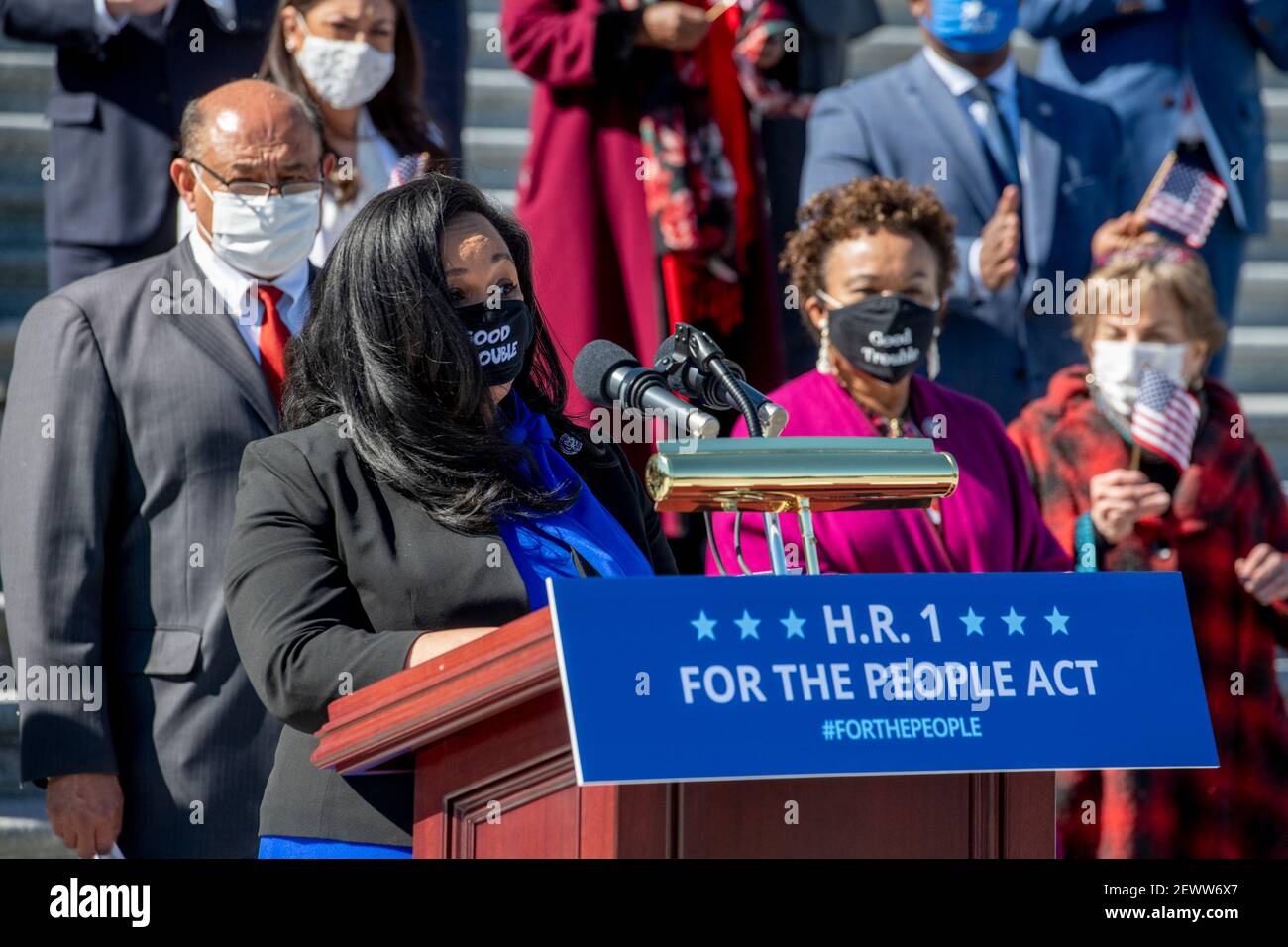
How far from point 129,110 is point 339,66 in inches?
22.4

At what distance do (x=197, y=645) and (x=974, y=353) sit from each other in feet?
8.39

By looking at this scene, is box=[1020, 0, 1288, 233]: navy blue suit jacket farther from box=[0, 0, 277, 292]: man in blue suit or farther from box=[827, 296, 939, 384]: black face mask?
box=[0, 0, 277, 292]: man in blue suit

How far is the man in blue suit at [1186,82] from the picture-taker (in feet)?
19.9

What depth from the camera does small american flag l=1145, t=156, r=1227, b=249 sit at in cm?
598

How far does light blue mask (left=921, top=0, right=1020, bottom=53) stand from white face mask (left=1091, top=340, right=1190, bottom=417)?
3.35 ft

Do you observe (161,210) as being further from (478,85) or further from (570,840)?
(570,840)

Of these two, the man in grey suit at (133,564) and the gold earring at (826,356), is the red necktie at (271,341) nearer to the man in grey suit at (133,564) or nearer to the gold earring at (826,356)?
the man in grey suit at (133,564)

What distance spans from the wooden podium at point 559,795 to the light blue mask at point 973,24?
3.79m

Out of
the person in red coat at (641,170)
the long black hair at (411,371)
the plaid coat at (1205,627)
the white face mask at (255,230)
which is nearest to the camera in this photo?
the long black hair at (411,371)

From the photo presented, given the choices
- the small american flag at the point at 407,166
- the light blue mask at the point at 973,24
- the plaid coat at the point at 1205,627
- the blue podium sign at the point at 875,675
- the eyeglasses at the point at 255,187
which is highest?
the light blue mask at the point at 973,24

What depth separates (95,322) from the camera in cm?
407

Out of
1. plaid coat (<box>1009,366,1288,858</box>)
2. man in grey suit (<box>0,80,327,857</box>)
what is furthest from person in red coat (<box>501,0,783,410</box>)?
man in grey suit (<box>0,80,327,857</box>)

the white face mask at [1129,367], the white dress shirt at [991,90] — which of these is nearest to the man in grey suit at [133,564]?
the white face mask at [1129,367]

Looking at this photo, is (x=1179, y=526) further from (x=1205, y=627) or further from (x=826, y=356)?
(x=826, y=356)
